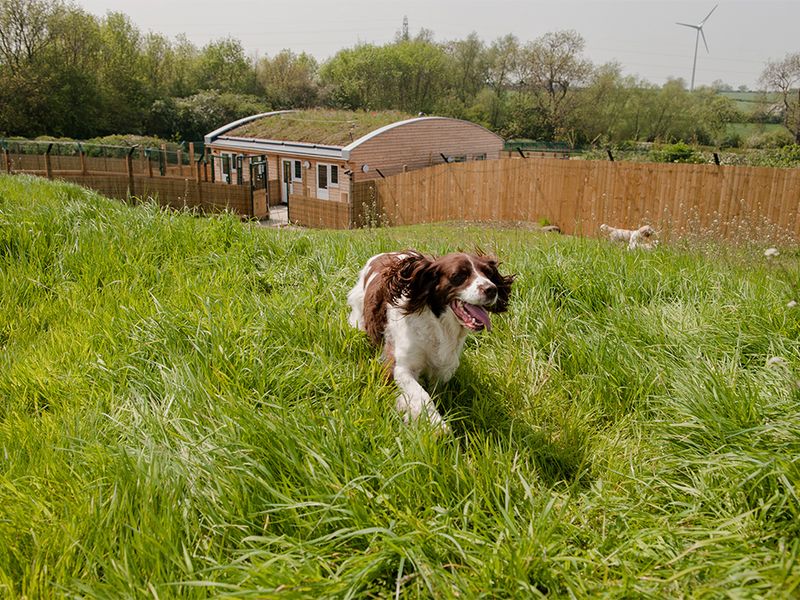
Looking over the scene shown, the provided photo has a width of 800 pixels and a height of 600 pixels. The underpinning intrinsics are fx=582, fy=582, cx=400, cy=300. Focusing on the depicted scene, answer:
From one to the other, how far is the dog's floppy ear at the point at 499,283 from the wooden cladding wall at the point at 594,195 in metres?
7.71

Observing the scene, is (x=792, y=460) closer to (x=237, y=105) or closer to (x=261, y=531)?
(x=261, y=531)

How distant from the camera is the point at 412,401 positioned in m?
3.34

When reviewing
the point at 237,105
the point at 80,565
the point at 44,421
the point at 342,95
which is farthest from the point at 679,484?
the point at 342,95

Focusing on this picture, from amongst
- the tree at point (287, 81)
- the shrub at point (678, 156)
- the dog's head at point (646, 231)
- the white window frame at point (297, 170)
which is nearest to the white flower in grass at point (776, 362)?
the dog's head at point (646, 231)

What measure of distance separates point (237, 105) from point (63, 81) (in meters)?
14.9

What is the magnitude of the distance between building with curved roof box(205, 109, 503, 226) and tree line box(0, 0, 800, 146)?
11.3 m

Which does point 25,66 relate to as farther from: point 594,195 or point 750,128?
point 750,128

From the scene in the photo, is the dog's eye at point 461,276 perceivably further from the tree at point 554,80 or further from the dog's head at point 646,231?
the tree at point 554,80

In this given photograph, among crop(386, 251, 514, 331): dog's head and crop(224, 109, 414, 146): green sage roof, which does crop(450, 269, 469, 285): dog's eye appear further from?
crop(224, 109, 414, 146): green sage roof

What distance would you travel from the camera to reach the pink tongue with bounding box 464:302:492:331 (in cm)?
335

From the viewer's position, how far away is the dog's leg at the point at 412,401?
305 centimetres

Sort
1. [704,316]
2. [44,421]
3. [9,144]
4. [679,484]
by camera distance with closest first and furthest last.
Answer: [679,484] < [44,421] < [704,316] < [9,144]

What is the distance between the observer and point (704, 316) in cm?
448

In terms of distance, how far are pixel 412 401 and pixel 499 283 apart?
0.95m
